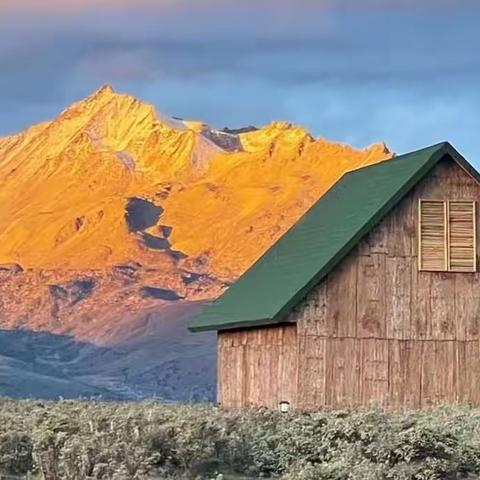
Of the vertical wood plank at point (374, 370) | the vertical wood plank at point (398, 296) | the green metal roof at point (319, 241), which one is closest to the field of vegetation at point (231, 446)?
the green metal roof at point (319, 241)

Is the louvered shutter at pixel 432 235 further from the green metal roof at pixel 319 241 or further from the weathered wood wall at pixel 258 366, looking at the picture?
the weathered wood wall at pixel 258 366

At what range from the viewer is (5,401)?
32312mm

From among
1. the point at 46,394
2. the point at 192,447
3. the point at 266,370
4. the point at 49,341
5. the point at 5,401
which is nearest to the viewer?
the point at 192,447

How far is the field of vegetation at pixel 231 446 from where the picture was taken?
19.5 meters

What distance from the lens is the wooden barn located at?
33.0 m

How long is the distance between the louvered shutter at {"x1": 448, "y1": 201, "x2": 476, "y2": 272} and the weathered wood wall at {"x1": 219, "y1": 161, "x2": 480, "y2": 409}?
186mm

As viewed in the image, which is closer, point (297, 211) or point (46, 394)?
point (46, 394)

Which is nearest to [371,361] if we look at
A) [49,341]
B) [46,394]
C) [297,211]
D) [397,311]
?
[397,311]

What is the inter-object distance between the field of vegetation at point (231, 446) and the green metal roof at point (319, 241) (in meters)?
9.08

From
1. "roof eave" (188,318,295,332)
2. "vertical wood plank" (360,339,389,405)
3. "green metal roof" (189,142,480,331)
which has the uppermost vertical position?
"green metal roof" (189,142,480,331)

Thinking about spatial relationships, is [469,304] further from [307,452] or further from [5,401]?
[307,452]

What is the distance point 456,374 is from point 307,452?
1245 cm

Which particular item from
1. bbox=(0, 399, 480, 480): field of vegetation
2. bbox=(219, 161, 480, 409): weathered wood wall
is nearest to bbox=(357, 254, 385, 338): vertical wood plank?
bbox=(219, 161, 480, 409): weathered wood wall

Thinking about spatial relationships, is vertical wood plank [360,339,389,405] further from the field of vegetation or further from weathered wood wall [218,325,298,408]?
the field of vegetation
